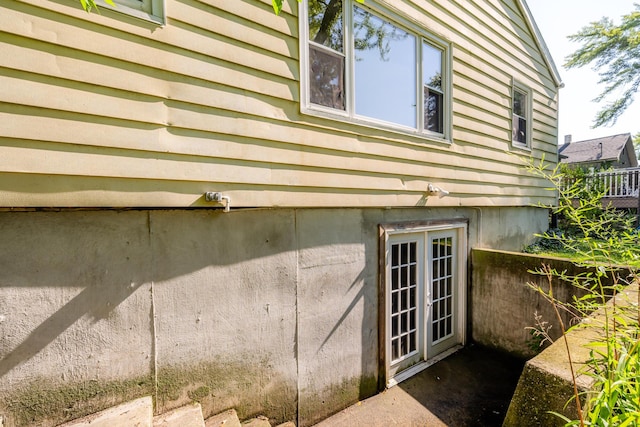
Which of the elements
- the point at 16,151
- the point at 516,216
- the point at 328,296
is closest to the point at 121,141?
the point at 16,151

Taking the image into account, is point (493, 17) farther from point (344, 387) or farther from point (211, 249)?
point (344, 387)

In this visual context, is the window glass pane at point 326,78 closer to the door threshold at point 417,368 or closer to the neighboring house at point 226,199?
the neighboring house at point 226,199

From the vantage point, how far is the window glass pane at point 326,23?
3.31m

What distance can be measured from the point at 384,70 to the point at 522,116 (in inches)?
179

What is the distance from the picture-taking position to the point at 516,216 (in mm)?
6305

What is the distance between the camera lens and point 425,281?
14.9 ft

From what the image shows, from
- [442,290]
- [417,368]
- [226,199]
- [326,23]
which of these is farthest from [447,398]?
[326,23]

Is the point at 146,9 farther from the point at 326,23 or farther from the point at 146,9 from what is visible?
the point at 326,23

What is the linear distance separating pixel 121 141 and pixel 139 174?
270mm

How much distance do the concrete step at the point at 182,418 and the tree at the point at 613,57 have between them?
19.6 meters

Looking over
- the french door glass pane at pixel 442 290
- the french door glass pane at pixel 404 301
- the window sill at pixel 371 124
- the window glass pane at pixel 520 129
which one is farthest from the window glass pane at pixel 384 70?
the window glass pane at pixel 520 129

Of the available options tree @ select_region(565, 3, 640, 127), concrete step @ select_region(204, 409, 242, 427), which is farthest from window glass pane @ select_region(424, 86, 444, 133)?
tree @ select_region(565, 3, 640, 127)

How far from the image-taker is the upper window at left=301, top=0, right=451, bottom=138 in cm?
336

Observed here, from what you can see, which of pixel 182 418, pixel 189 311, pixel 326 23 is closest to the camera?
pixel 182 418
